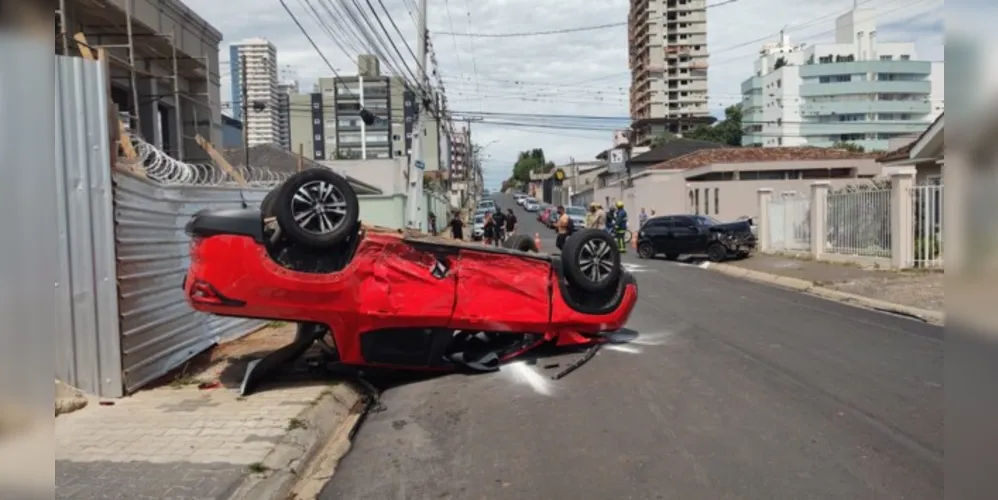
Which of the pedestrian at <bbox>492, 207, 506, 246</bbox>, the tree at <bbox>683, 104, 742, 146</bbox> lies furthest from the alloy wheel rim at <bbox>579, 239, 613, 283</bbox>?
the tree at <bbox>683, 104, 742, 146</bbox>

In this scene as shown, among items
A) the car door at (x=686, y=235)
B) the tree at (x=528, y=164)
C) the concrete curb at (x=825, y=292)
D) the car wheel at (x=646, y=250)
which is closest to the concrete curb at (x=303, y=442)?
the concrete curb at (x=825, y=292)

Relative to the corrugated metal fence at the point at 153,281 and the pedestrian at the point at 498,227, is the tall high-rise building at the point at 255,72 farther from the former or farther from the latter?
the corrugated metal fence at the point at 153,281

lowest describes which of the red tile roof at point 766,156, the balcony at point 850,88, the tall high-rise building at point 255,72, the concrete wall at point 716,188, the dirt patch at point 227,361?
the dirt patch at point 227,361

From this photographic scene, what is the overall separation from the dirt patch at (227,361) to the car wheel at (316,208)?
5.93 feet

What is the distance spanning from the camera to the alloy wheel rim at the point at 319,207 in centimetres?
753

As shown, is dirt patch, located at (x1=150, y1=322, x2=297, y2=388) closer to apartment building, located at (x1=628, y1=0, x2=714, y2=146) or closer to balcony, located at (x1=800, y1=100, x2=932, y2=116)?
balcony, located at (x1=800, y1=100, x2=932, y2=116)

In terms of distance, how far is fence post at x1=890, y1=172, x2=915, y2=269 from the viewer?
18.7 meters

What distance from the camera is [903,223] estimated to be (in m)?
18.8

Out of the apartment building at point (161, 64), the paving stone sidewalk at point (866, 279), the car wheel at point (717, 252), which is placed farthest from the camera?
the car wheel at point (717, 252)

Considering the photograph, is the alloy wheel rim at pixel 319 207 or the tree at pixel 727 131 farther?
the tree at pixel 727 131

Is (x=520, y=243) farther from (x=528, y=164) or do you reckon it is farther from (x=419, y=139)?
(x=528, y=164)

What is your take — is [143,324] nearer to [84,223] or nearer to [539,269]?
[84,223]

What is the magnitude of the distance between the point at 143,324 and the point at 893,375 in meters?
7.58
